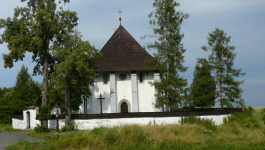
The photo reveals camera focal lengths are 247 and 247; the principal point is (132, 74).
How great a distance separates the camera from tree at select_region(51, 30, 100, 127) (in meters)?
19.9

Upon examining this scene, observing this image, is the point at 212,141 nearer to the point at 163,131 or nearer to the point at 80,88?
the point at 163,131

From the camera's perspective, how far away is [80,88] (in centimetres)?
2141

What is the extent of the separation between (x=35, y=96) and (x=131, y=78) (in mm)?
15671

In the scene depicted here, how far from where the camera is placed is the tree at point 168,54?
75.2 ft

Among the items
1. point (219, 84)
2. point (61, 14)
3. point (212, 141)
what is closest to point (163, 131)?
point (212, 141)

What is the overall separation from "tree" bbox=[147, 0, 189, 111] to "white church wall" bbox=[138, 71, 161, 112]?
6.43 feet

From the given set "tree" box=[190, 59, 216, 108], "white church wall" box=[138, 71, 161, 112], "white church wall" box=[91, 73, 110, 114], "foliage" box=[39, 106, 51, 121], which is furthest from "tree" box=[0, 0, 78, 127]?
"tree" box=[190, 59, 216, 108]

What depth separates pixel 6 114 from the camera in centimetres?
3141

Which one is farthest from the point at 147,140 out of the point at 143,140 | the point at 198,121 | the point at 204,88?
the point at 204,88

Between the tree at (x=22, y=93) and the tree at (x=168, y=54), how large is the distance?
718 inches

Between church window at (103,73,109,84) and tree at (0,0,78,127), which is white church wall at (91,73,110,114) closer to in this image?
church window at (103,73,109,84)

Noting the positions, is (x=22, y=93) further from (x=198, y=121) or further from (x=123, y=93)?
(x=198, y=121)

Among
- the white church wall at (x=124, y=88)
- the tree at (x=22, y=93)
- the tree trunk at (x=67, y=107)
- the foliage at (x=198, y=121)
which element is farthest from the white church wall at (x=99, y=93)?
the tree at (x=22, y=93)

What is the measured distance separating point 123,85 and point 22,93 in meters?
14.9
